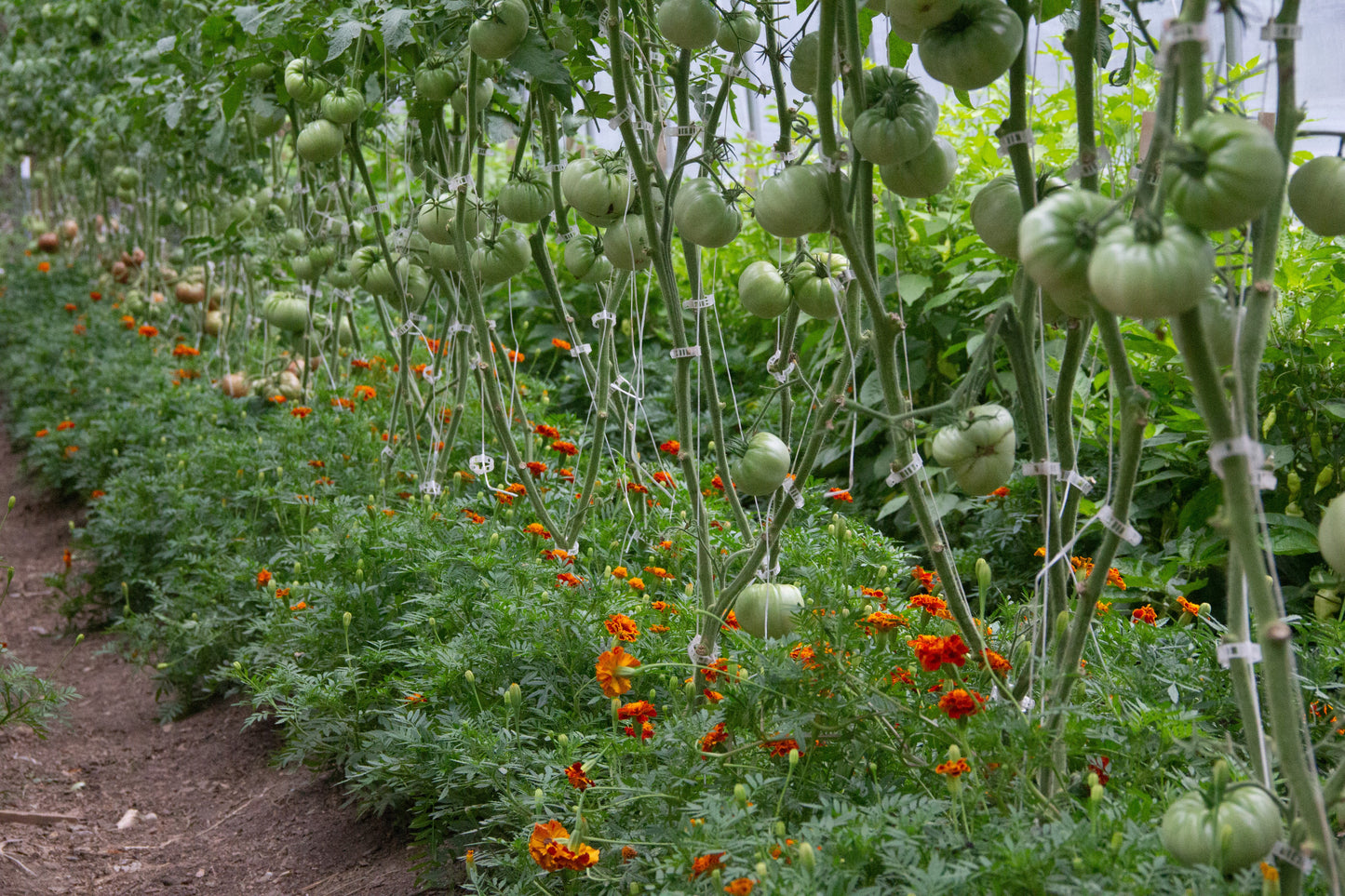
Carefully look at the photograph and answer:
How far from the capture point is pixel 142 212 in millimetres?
5250

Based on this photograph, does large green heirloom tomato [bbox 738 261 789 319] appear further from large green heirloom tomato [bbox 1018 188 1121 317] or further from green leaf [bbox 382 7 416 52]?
green leaf [bbox 382 7 416 52]

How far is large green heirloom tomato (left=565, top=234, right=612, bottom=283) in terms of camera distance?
178 centimetres

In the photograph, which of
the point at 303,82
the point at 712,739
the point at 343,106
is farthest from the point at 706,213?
the point at 303,82

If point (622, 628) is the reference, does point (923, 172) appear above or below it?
above

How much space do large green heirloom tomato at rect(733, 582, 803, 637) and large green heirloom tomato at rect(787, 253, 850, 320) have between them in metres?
0.35

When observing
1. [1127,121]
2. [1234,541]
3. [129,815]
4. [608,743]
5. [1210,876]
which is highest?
[1127,121]

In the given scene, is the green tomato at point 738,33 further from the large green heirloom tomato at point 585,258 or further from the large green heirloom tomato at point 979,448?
the large green heirloom tomato at point 979,448

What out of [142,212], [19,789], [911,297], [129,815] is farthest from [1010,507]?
[142,212]

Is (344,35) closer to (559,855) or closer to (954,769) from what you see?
(559,855)

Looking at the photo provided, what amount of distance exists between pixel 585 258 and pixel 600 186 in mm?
300

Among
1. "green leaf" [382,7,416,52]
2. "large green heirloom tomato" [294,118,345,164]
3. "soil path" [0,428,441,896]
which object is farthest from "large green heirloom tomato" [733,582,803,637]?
"large green heirloom tomato" [294,118,345,164]

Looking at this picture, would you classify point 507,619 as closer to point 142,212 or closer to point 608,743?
point 608,743

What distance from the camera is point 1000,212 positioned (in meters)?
1.02

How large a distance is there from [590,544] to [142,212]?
428 centimetres
